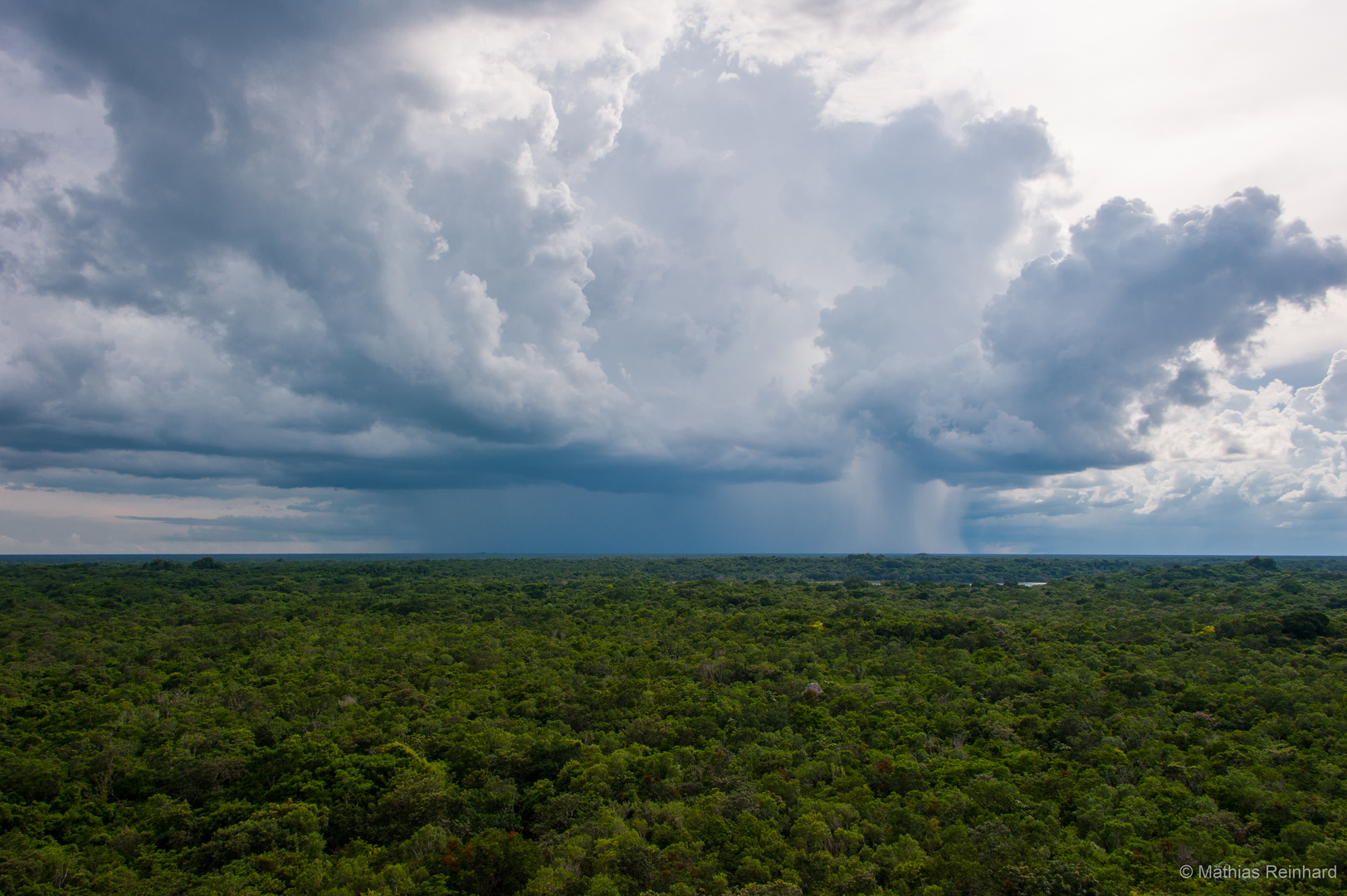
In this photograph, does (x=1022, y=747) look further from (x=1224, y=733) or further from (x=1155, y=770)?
(x=1224, y=733)

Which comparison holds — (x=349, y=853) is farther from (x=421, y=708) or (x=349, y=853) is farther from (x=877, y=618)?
(x=877, y=618)

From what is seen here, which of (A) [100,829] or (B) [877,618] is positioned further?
(B) [877,618]

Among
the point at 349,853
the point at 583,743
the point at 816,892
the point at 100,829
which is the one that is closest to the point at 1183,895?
the point at 816,892

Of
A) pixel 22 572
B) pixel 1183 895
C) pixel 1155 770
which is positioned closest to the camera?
pixel 1183 895

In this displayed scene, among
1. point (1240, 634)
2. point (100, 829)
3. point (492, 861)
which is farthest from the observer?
point (1240, 634)

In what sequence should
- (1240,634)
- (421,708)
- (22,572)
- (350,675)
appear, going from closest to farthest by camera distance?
(421,708) → (350,675) → (1240,634) → (22,572)

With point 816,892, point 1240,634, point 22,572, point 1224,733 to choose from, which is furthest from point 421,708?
point 22,572
